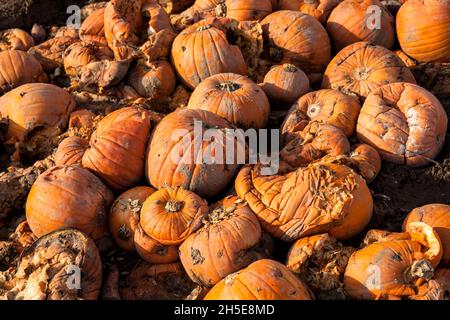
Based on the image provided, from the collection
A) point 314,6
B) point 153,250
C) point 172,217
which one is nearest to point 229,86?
point 172,217

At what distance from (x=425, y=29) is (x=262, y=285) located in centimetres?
413

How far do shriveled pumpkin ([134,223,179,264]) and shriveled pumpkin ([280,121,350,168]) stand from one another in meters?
1.30

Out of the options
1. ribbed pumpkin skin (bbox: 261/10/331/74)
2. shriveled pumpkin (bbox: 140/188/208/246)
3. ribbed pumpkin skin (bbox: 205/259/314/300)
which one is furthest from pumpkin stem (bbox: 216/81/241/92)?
ribbed pumpkin skin (bbox: 205/259/314/300)

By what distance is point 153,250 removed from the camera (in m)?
4.14

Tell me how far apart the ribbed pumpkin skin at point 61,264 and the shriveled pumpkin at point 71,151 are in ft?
2.91

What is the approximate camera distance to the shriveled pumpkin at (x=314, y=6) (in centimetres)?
655

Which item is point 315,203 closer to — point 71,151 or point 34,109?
point 71,151

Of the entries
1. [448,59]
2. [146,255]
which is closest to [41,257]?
[146,255]

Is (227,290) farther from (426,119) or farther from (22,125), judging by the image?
(22,125)

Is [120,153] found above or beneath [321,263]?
above

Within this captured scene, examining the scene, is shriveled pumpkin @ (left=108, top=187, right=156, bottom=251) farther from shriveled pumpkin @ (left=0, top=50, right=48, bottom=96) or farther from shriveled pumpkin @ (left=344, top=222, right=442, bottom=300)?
shriveled pumpkin @ (left=0, top=50, right=48, bottom=96)

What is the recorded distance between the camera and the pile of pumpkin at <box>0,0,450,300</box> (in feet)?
12.6

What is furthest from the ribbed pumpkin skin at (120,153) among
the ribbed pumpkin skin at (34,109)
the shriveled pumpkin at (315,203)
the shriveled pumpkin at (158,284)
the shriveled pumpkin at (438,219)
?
the shriveled pumpkin at (438,219)

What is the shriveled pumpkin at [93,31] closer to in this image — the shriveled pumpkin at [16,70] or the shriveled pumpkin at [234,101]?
the shriveled pumpkin at [16,70]
